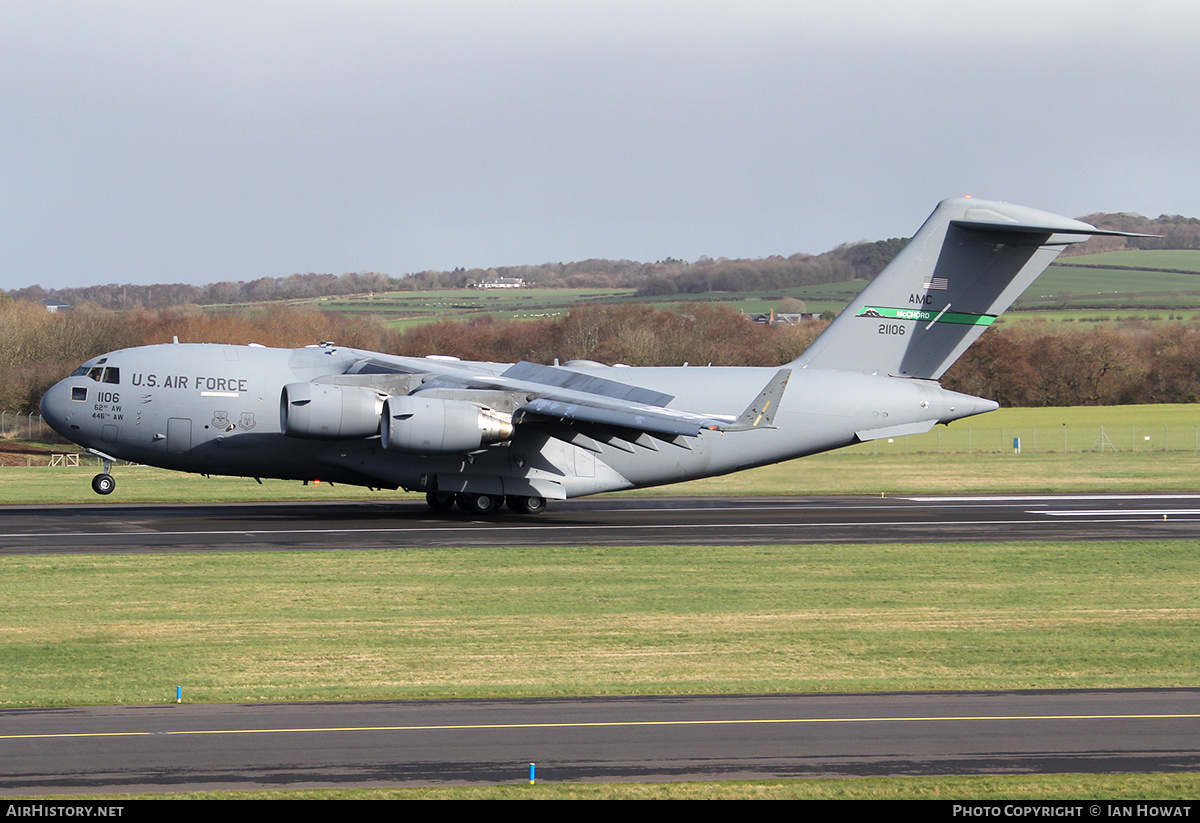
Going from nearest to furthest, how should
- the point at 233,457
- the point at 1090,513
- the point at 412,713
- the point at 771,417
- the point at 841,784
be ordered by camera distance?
the point at 841,784, the point at 412,713, the point at 771,417, the point at 233,457, the point at 1090,513

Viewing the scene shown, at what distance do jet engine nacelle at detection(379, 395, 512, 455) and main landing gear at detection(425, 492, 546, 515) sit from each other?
2.13m

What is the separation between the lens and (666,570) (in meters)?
18.8

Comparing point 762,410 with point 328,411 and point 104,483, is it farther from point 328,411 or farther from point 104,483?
point 104,483

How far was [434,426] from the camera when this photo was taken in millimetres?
23703

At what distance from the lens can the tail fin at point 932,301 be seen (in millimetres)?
27672

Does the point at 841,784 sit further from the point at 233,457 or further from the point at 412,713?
the point at 233,457

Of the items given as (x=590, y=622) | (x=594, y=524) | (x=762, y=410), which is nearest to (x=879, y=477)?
(x=594, y=524)

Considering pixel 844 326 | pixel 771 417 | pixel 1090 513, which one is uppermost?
pixel 844 326

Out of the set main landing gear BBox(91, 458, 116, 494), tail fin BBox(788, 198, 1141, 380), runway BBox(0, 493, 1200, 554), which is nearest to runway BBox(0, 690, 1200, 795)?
runway BBox(0, 493, 1200, 554)

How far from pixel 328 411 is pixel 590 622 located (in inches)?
422

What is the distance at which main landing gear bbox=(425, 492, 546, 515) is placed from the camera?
26.3m

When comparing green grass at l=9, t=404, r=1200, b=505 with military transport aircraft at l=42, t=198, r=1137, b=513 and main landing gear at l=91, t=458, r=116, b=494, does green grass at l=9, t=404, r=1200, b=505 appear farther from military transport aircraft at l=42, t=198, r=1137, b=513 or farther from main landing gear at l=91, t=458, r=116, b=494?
military transport aircraft at l=42, t=198, r=1137, b=513
